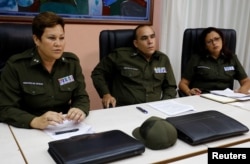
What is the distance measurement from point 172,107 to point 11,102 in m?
0.91

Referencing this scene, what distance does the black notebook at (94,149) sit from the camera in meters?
0.94

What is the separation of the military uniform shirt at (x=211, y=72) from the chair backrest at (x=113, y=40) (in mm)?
640

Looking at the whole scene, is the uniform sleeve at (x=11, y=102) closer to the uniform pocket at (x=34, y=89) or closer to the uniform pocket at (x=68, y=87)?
the uniform pocket at (x=34, y=89)

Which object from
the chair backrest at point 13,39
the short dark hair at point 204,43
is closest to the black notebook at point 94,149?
the chair backrest at point 13,39

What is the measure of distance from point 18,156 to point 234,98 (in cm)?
147

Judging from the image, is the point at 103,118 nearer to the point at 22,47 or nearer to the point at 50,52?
the point at 50,52

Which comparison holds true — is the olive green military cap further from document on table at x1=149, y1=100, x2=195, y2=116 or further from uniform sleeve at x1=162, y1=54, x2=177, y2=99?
uniform sleeve at x1=162, y1=54, x2=177, y2=99

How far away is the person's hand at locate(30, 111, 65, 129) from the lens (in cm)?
121

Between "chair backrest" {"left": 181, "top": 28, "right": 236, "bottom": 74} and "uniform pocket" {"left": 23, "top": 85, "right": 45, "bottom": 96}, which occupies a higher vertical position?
"chair backrest" {"left": 181, "top": 28, "right": 236, "bottom": 74}

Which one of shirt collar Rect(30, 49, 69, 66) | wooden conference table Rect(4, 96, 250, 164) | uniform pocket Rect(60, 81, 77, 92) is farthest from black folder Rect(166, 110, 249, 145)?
shirt collar Rect(30, 49, 69, 66)

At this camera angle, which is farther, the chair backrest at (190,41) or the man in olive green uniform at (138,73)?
the chair backrest at (190,41)

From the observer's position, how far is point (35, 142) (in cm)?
113

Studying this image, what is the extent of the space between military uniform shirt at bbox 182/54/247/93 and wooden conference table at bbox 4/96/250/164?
819 mm

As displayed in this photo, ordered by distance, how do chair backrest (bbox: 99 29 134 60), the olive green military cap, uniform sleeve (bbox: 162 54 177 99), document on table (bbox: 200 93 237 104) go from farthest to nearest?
uniform sleeve (bbox: 162 54 177 99), chair backrest (bbox: 99 29 134 60), document on table (bbox: 200 93 237 104), the olive green military cap
